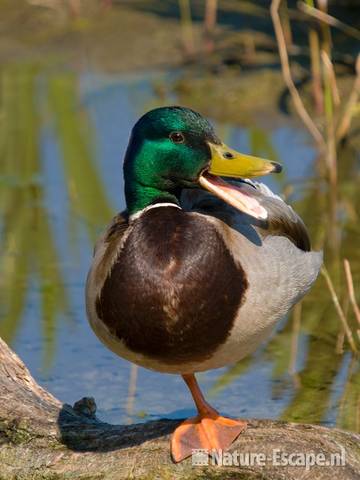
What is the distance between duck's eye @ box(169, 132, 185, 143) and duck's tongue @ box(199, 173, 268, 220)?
5.7 inches

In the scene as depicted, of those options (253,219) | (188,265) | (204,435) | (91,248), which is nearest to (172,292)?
(188,265)

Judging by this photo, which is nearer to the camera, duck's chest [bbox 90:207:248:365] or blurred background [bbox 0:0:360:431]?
duck's chest [bbox 90:207:248:365]

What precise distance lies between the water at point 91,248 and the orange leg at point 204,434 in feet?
2.63

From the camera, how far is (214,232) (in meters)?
4.30

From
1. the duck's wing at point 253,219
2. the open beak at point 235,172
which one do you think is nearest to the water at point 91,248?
the duck's wing at point 253,219

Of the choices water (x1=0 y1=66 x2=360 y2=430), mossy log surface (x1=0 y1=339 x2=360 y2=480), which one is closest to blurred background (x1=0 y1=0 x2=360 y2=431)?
water (x1=0 y1=66 x2=360 y2=430)

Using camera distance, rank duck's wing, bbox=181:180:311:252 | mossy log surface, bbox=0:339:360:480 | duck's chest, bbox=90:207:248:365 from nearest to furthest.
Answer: duck's chest, bbox=90:207:248:365
mossy log surface, bbox=0:339:360:480
duck's wing, bbox=181:180:311:252

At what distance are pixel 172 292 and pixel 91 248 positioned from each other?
311 centimetres

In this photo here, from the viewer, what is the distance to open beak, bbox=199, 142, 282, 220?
431 cm

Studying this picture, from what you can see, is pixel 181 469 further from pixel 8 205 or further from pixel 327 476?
pixel 8 205

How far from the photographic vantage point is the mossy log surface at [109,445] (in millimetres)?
4410

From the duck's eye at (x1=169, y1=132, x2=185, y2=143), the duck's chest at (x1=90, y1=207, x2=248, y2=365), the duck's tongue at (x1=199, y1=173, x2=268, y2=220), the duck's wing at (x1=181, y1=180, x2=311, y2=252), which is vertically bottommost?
the duck's chest at (x1=90, y1=207, x2=248, y2=365)

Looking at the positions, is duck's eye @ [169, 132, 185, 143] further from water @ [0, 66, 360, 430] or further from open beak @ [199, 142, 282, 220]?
water @ [0, 66, 360, 430]

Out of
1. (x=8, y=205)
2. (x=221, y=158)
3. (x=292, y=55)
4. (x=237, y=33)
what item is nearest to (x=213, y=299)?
(x=221, y=158)
